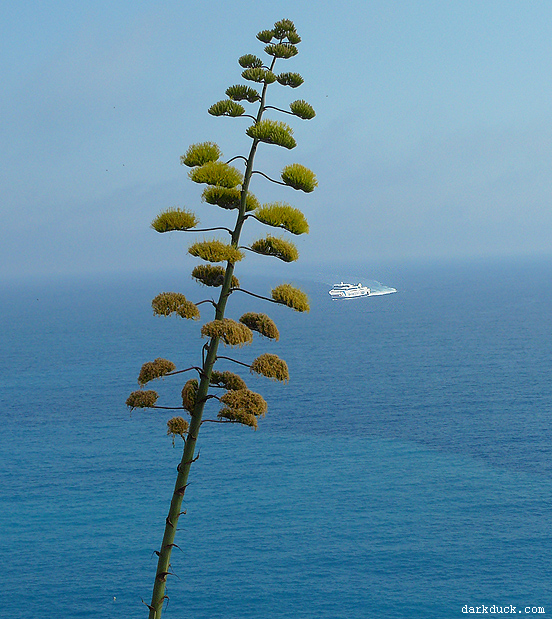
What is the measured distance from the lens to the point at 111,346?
129 meters

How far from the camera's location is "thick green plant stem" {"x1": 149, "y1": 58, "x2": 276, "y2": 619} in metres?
13.3

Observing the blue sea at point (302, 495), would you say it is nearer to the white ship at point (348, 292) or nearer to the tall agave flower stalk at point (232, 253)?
the tall agave flower stalk at point (232, 253)

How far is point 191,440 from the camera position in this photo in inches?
538

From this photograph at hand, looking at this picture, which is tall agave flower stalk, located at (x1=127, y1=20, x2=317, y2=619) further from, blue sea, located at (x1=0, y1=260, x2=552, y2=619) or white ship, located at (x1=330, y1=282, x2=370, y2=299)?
white ship, located at (x1=330, y1=282, x2=370, y2=299)

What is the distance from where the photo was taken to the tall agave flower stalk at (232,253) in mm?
13375

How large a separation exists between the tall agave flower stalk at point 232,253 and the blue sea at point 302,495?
29666 millimetres

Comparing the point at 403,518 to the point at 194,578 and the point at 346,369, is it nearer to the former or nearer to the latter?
the point at 194,578

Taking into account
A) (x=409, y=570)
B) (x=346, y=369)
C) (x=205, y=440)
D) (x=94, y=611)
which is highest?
(x=346, y=369)

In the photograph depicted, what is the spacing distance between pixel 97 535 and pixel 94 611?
33.6 ft

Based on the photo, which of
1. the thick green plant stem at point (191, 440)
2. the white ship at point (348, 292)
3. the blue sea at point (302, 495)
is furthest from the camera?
the white ship at point (348, 292)

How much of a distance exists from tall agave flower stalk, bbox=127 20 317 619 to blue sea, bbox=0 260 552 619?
97.3 feet

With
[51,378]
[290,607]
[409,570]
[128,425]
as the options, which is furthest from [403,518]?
[51,378]

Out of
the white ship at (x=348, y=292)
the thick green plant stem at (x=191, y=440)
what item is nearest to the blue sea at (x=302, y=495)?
the thick green plant stem at (x=191, y=440)

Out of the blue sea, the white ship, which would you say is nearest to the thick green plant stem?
the blue sea
